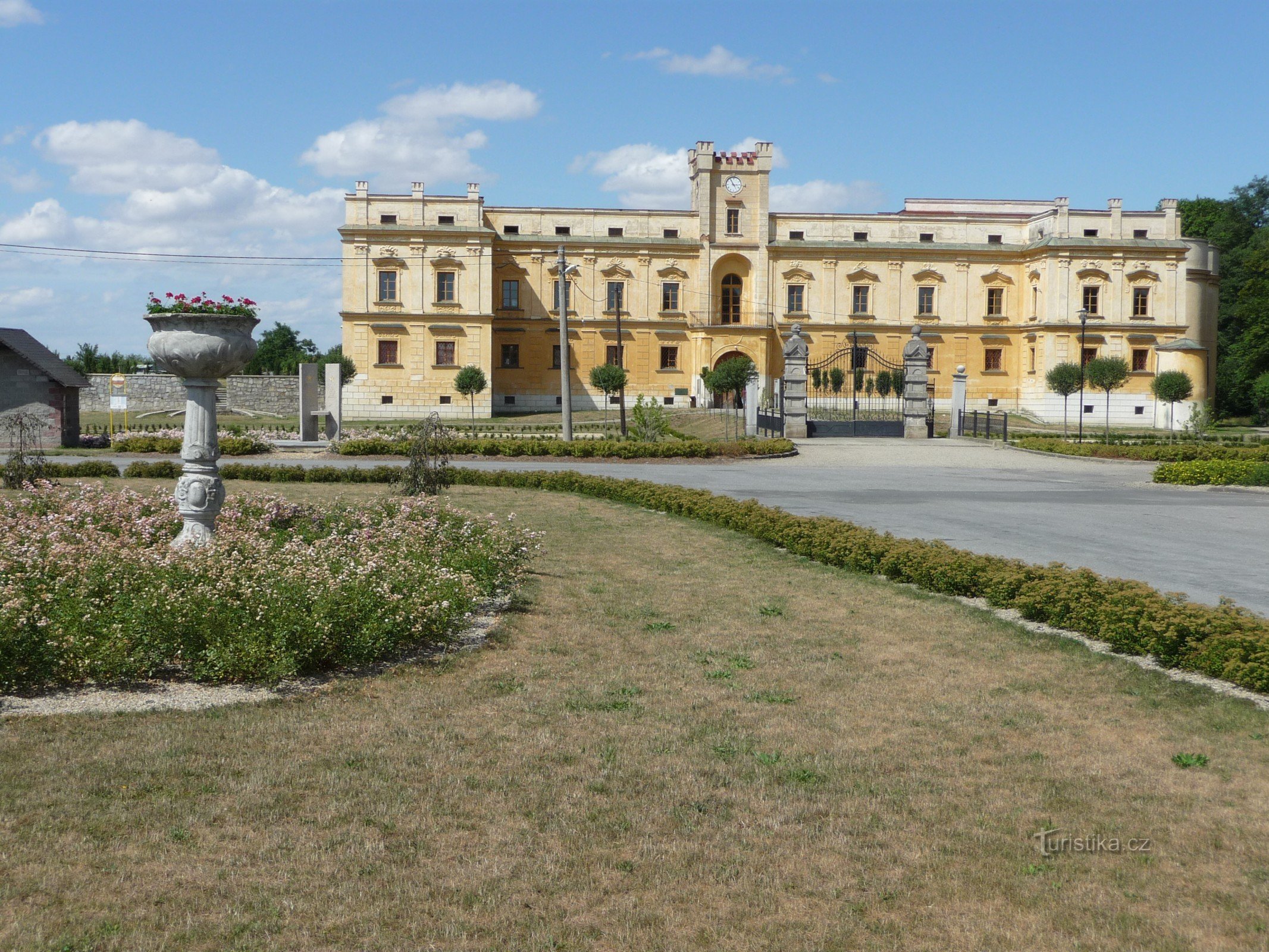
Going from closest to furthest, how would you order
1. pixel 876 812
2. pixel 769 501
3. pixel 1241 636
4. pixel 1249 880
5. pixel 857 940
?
1. pixel 857 940
2. pixel 1249 880
3. pixel 876 812
4. pixel 1241 636
5. pixel 769 501

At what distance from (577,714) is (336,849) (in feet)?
6.77

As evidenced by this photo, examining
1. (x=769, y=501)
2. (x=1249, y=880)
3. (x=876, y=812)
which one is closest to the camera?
(x=1249, y=880)

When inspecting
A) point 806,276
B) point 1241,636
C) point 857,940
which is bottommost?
point 857,940

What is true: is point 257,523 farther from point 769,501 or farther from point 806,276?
point 806,276

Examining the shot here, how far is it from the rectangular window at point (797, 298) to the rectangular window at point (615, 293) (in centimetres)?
822

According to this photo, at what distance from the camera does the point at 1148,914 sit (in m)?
4.06

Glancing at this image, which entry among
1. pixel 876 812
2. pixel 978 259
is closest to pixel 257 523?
pixel 876 812

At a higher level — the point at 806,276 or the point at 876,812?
the point at 806,276

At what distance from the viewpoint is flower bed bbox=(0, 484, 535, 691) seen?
21.6 feet

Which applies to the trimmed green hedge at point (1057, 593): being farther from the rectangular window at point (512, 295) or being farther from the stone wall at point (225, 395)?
the stone wall at point (225, 395)

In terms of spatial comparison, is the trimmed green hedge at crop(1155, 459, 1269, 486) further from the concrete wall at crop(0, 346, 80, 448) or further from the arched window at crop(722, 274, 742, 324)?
the arched window at crop(722, 274, 742, 324)

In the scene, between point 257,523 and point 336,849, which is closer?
point 336,849

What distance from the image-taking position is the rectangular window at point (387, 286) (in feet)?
172

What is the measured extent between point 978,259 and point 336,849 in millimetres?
56300
